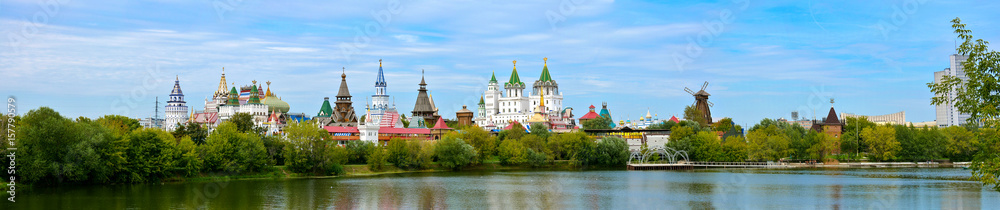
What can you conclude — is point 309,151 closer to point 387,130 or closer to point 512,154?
point 512,154

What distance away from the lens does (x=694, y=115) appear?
11931cm

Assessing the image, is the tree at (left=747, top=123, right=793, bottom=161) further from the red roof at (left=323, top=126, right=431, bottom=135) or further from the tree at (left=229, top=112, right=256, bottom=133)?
the tree at (left=229, top=112, right=256, bottom=133)

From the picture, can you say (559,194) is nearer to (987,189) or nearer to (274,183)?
(274,183)

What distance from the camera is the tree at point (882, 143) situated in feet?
262

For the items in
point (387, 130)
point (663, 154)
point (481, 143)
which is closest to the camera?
point (481, 143)

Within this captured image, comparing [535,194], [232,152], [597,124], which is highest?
[597,124]

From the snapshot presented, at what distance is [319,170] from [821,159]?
50.9m

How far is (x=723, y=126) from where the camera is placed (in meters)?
108

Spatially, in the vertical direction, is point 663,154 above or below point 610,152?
below

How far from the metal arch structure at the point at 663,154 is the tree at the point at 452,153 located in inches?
709

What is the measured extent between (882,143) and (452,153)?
43179 mm

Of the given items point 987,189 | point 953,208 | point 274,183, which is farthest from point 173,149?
point 987,189

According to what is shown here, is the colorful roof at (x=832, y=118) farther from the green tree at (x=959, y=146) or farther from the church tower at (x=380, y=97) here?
the church tower at (x=380, y=97)

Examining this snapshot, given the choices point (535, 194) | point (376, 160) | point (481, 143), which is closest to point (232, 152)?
point (376, 160)
